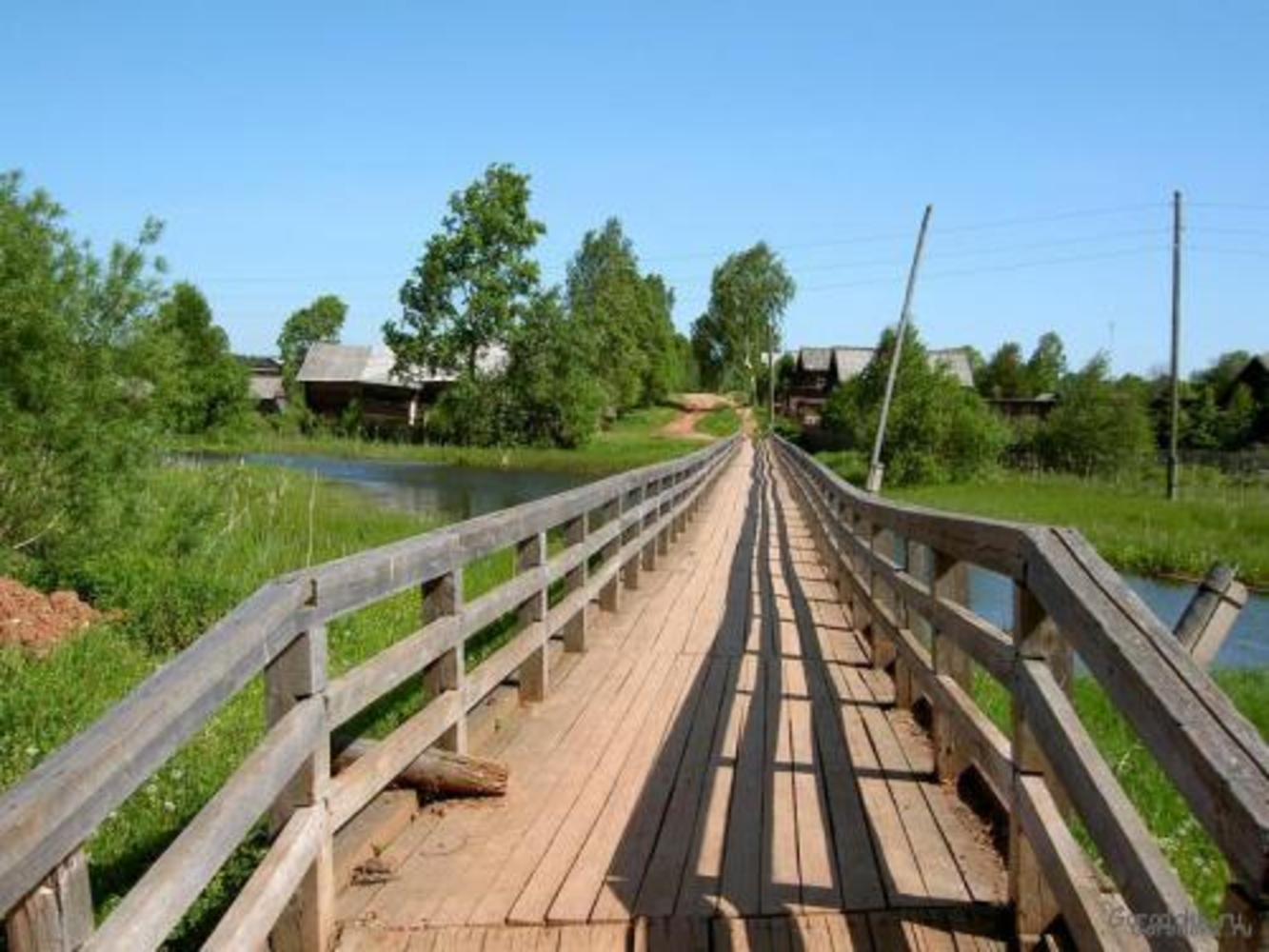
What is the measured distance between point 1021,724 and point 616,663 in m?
4.19

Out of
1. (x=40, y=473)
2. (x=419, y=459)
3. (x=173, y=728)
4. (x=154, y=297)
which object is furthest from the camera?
(x=419, y=459)

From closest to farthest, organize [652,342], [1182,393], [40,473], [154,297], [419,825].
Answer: [419,825], [40,473], [154,297], [1182,393], [652,342]

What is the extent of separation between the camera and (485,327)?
65.2 metres

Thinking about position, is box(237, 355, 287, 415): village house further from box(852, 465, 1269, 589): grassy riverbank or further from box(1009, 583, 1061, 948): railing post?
box(1009, 583, 1061, 948): railing post

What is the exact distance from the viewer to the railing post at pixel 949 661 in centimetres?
486

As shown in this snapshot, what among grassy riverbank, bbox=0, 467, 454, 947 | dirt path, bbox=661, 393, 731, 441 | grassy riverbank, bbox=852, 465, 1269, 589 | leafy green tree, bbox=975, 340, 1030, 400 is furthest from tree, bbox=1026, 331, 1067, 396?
grassy riverbank, bbox=0, 467, 454, 947

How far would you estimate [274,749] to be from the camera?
293cm

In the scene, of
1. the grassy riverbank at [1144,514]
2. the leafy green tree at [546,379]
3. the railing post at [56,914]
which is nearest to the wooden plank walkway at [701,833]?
the railing post at [56,914]

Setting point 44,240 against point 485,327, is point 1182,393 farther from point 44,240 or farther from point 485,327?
point 44,240

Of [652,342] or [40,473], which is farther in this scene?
[652,342]

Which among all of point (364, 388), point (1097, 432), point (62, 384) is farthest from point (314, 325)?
point (62, 384)

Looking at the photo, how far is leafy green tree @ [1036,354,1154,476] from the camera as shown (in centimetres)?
5384

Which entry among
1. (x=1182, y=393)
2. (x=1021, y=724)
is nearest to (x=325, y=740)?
(x=1021, y=724)

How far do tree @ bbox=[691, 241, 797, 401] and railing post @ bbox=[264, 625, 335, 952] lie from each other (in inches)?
4085
